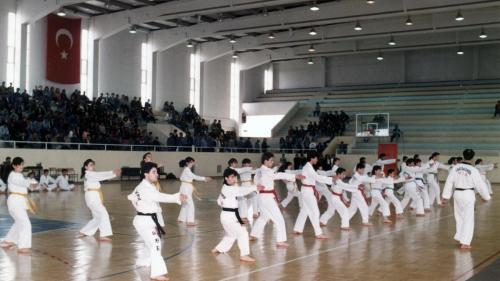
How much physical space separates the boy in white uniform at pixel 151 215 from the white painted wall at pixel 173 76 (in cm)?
3396

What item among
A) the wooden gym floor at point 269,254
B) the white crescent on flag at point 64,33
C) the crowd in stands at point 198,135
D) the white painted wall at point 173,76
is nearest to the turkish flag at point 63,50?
the white crescent on flag at point 64,33

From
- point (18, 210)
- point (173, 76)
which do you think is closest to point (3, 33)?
point (173, 76)

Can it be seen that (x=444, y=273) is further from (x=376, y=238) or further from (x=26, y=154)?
(x=26, y=154)

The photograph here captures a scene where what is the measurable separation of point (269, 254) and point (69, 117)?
23.1 m

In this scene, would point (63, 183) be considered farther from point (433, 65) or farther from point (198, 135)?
point (433, 65)

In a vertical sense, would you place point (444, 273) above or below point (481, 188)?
below

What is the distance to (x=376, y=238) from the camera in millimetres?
12641

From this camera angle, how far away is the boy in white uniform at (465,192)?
1127cm

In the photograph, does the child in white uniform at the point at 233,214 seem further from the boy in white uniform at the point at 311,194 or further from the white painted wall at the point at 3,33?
the white painted wall at the point at 3,33

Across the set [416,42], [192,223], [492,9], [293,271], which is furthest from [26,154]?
[416,42]

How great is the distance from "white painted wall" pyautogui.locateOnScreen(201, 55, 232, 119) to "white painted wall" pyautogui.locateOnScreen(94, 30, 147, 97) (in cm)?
643

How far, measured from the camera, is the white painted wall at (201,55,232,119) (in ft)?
150

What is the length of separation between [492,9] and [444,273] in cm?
2726

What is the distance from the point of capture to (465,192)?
11.4 m
